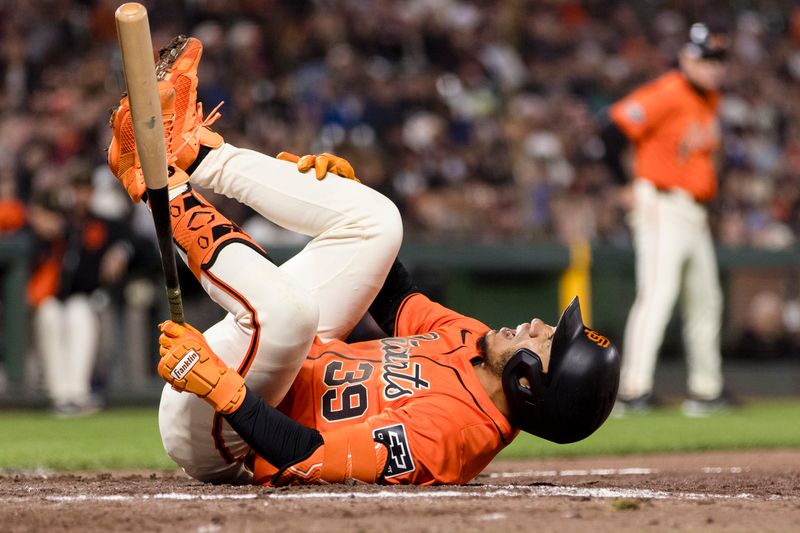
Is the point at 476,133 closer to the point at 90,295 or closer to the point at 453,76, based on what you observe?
the point at 453,76

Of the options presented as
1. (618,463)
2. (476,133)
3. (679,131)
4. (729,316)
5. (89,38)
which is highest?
(89,38)

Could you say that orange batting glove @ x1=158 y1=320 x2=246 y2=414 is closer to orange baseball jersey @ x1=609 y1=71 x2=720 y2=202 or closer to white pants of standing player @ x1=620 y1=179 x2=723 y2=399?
white pants of standing player @ x1=620 y1=179 x2=723 y2=399

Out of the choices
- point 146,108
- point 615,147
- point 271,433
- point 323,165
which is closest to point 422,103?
point 615,147

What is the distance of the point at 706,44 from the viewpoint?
803 centimetres

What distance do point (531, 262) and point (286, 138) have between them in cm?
256

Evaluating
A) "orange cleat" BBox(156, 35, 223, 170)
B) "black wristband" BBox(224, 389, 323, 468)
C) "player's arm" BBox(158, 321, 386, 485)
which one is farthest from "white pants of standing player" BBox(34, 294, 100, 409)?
"black wristband" BBox(224, 389, 323, 468)

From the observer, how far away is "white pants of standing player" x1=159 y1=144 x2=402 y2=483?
3428 mm

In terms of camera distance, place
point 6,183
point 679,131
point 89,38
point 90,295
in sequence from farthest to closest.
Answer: point 89,38, point 6,183, point 90,295, point 679,131

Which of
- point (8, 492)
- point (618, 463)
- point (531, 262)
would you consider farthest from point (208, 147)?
point (531, 262)

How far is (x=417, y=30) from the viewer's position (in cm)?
1286

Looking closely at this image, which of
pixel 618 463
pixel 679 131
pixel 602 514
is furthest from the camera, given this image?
pixel 679 131

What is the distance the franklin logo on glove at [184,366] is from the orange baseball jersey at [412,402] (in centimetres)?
A: 48

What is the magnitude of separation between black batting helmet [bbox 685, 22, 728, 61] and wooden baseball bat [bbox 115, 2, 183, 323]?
556 cm

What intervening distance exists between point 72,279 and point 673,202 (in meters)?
4.53
